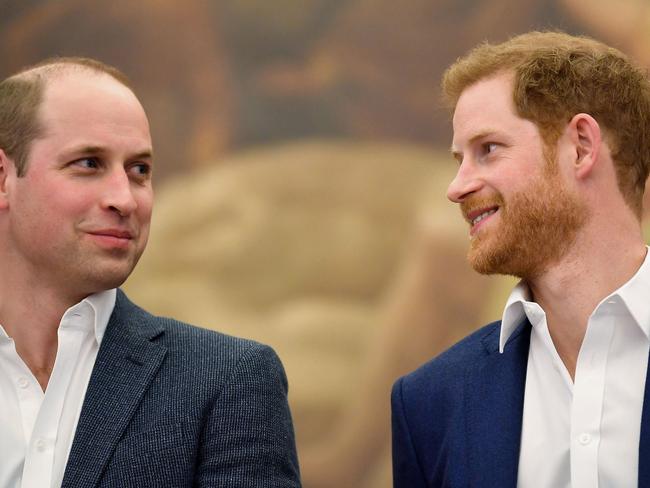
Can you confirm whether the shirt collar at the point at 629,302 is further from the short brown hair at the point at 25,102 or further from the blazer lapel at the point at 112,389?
the short brown hair at the point at 25,102

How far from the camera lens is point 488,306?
242 inches

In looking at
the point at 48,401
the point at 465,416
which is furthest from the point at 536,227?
the point at 48,401

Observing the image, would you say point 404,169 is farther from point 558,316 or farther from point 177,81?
point 558,316

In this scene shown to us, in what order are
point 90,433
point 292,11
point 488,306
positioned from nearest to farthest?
1. point 90,433
2. point 488,306
3. point 292,11

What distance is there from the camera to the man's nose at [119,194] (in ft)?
9.16

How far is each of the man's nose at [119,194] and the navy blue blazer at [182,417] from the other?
341mm

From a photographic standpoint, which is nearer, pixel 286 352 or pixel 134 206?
pixel 134 206

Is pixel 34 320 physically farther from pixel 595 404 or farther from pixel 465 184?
pixel 595 404

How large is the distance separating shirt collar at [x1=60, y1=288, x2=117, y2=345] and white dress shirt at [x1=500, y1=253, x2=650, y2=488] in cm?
122

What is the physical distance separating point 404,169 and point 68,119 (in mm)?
3767

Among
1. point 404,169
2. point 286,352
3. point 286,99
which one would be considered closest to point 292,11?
point 286,99

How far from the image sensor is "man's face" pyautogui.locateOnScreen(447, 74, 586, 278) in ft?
9.02

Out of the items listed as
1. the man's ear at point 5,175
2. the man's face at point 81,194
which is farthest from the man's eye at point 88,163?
the man's ear at point 5,175

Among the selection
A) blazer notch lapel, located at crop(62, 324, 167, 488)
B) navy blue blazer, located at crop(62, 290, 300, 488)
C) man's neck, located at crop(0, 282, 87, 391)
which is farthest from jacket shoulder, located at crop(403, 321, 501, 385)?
man's neck, located at crop(0, 282, 87, 391)
